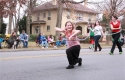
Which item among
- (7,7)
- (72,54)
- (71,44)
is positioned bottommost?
(72,54)

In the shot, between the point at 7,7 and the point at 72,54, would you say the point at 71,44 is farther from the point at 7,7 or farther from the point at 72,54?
the point at 7,7

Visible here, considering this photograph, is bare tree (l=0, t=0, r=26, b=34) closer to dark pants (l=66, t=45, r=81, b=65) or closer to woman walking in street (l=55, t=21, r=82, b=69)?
woman walking in street (l=55, t=21, r=82, b=69)

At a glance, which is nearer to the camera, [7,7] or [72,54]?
[72,54]

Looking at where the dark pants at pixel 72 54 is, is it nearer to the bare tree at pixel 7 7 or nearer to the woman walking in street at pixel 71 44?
the woman walking in street at pixel 71 44

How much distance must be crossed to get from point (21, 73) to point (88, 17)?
51.1 m

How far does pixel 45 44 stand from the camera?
22.8 metres

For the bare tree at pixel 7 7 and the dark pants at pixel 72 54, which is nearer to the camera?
the dark pants at pixel 72 54

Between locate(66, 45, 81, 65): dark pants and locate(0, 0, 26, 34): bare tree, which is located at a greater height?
locate(0, 0, 26, 34): bare tree

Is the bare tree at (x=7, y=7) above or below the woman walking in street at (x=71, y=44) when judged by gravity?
above

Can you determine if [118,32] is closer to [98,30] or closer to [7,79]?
[98,30]

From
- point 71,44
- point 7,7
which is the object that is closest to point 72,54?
point 71,44

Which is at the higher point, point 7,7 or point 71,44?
point 7,7

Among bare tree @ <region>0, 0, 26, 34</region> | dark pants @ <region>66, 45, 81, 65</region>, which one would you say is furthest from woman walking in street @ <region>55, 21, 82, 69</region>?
bare tree @ <region>0, 0, 26, 34</region>

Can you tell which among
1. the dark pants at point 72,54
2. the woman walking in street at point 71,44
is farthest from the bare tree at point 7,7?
the dark pants at point 72,54
